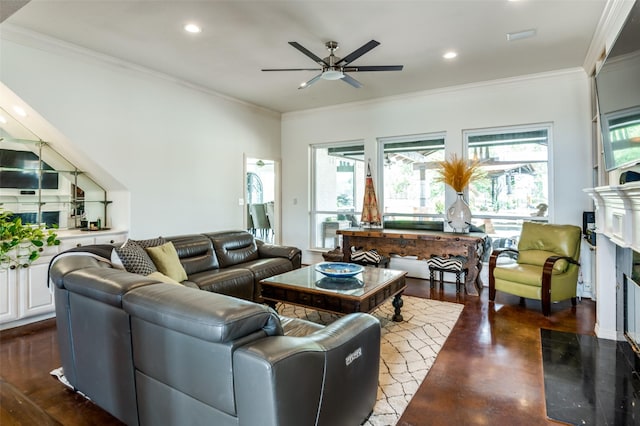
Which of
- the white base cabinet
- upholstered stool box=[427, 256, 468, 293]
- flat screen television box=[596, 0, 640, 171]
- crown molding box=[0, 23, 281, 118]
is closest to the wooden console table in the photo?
upholstered stool box=[427, 256, 468, 293]

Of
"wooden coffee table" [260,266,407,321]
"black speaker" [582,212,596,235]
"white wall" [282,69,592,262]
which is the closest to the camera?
"wooden coffee table" [260,266,407,321]

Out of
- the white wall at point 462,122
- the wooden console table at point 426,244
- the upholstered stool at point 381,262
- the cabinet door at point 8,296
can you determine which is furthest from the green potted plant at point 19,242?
the white wall at point 462,122

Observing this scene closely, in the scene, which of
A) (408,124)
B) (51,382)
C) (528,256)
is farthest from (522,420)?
(408,124)

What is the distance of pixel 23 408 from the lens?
6.33 feet

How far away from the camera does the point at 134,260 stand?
2848 millimetres

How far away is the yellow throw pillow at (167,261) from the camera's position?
130 inches

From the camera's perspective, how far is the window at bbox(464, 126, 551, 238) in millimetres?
4781

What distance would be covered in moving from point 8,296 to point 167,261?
1509 mm

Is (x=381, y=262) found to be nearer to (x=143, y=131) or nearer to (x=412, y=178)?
(x=412, y=178)

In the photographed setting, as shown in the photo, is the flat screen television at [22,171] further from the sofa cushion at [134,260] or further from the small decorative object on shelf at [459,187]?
the small decorative object on shelf at [459,187]

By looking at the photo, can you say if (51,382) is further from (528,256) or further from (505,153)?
(505,153)

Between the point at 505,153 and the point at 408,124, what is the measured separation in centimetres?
150

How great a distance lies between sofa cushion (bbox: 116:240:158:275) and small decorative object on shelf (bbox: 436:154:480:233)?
3.78 meters

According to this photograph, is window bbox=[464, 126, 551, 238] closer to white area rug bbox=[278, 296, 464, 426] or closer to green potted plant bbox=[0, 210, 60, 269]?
white area rug bbox=[278, 296, 464, 426]
